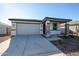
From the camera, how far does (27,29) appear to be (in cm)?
1350

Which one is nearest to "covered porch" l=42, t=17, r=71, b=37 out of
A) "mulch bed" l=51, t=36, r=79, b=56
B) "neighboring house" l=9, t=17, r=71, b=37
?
"neighboring house" l=9, t=17, r=71, b=37

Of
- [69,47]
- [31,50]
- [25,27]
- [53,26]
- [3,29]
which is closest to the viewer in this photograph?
[31,50]

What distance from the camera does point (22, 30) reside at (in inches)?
521

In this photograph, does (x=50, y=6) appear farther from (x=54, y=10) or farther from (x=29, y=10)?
(x=29, y=10)

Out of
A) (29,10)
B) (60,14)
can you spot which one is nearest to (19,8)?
(29,10)

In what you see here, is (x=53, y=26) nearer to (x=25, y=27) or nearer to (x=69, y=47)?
(x=25, y=27)

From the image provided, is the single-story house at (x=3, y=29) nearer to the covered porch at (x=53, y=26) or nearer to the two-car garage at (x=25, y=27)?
the two-car garage at (x=25, y=27)

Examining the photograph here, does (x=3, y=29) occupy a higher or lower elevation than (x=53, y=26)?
lower

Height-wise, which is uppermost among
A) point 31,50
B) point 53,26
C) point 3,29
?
point 53,26

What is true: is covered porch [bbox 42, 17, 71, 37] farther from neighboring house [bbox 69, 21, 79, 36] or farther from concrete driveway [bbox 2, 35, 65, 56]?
concrete driveway [bbox 2, 35, 65, 56]

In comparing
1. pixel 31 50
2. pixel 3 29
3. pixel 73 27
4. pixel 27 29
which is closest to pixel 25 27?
pixel 27 29

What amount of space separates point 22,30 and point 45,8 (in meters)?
4.21

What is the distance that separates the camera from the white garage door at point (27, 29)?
13137 mm

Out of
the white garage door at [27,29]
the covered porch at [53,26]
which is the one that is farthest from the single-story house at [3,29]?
the covered porch at [53,26]
